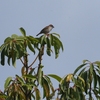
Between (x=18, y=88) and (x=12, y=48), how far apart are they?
0.76 meters

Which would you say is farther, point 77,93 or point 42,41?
point 42,41

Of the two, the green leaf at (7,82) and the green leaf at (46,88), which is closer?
the green leaf at (7,82)

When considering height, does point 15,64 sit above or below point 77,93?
above

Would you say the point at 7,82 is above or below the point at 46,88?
above

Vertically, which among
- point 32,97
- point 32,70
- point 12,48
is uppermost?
point 12,48

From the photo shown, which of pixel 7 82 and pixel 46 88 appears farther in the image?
pixel 46 88

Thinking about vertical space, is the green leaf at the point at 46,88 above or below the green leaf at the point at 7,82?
below

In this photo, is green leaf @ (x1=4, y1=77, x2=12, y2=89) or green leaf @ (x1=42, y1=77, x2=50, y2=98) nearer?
green leaf @ (x1=4, y1=77, x2=12, y2=89)

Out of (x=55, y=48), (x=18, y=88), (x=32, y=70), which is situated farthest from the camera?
(x=55, y=48)

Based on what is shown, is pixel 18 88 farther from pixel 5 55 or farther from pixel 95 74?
pixel 95 74

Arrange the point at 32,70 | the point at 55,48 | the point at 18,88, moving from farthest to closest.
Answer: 1. the point at 55,48
2. the point at 32,70
3. the point at 18,88

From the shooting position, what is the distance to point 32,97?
5.54 meters

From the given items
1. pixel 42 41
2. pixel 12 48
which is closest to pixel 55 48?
pixel 42 41

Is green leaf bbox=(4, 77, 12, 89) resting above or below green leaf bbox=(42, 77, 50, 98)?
above
